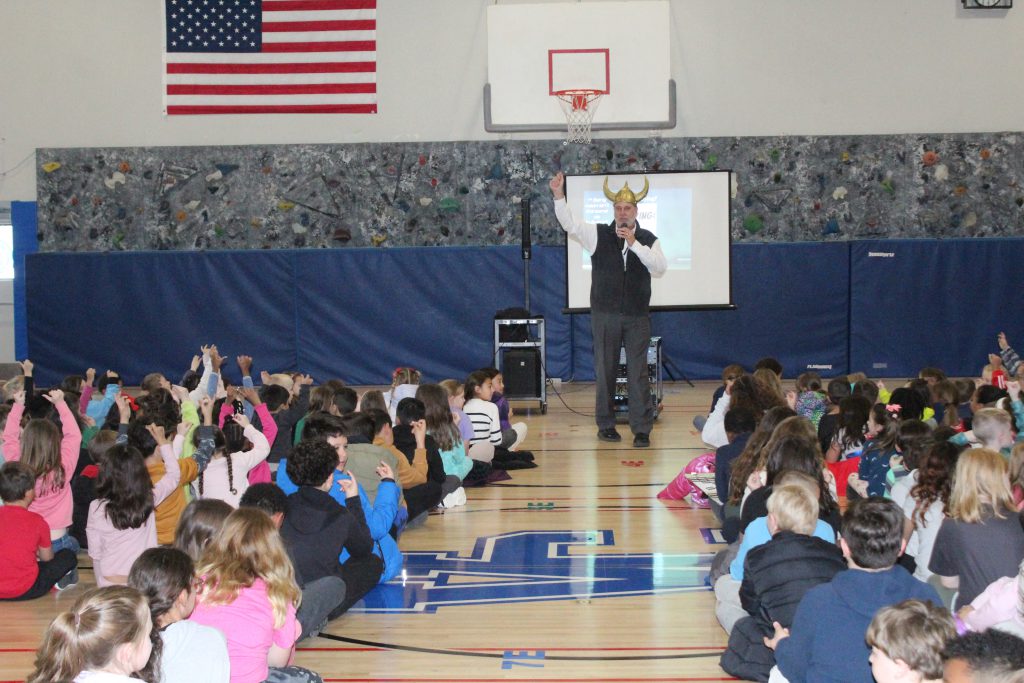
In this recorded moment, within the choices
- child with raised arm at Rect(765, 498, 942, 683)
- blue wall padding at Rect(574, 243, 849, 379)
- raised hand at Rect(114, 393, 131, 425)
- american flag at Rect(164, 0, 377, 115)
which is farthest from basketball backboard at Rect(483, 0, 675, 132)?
child with raised arm at Rect(765, 498, 942, 683)

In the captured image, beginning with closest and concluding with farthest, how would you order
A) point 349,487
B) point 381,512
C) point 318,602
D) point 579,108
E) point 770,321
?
point 318,602 < point 349,487 < point 381,512 < point 579,108 < point 770,321

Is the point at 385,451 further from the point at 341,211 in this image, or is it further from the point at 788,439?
the point at 341,211

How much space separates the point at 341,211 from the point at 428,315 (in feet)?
6.00

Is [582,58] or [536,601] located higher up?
[582,58]

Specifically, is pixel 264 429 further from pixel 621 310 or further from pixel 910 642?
pixel 910 642

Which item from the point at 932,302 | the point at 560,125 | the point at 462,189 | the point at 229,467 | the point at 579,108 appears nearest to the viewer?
the point at 229,467

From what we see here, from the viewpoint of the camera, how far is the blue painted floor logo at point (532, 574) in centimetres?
541

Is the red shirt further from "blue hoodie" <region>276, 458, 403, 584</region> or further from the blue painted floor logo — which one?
the blue painted floor logo

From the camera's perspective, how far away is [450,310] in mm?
14117

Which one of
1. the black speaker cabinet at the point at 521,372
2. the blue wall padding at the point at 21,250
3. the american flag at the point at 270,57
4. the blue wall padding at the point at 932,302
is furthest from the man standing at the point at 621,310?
the blue wall padding at the point at 21,250

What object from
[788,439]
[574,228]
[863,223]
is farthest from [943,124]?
[788,439]

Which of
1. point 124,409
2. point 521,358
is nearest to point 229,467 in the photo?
point 124,409

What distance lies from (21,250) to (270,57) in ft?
13.8

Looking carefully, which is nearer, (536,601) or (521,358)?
(536,601)
